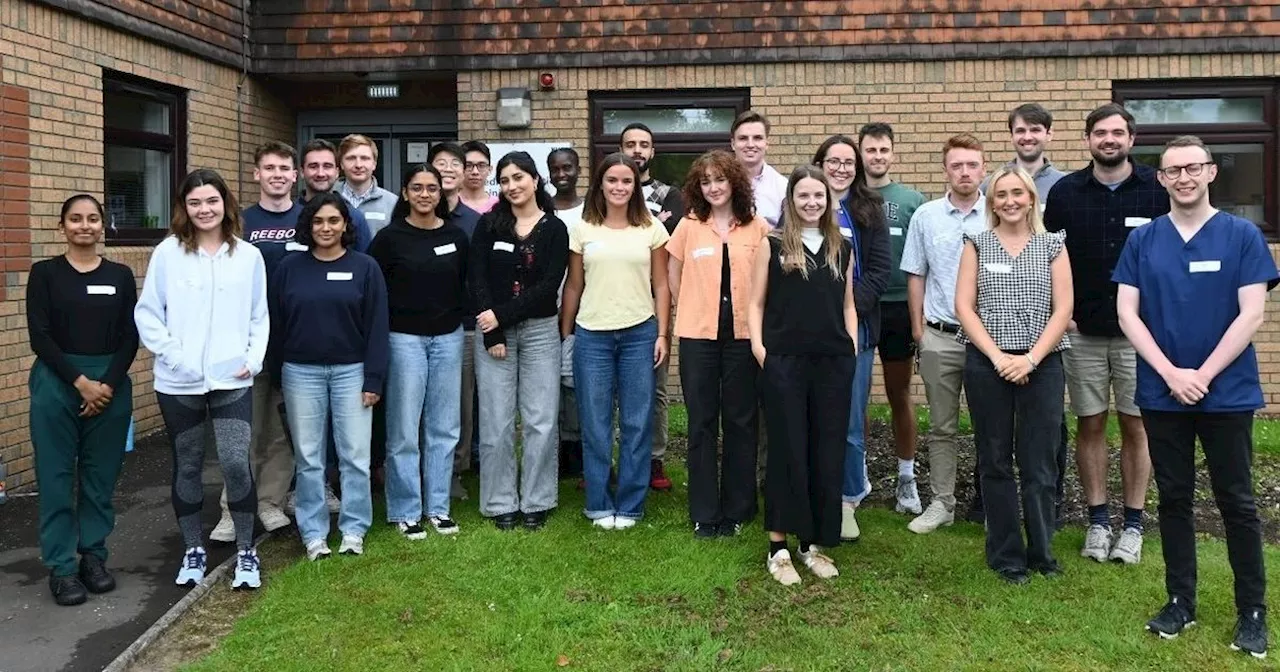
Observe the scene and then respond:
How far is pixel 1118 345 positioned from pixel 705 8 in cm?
503

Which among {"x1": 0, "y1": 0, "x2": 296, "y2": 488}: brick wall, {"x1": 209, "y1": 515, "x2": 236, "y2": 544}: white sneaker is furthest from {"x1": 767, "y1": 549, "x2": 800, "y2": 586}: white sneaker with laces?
{"x1": 0, "y1": 0, "x2": 296, "y2": 488}: brick wall

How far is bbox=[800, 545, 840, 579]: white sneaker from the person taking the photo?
4.80m

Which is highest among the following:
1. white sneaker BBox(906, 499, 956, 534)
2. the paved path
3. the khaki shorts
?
the khaki shorts

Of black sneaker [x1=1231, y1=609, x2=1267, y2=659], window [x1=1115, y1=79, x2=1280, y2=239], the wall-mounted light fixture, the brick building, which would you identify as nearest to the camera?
black sneaker [x1=1231, y1=609, x2=1267, y2=659]

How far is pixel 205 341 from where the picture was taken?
4.70m

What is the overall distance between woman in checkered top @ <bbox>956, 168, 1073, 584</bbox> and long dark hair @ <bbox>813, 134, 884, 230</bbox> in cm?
55

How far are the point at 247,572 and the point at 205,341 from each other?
111 centimetres

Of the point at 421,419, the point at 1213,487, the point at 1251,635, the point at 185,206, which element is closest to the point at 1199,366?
the point at 1213,487

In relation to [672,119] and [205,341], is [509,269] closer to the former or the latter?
[205,341]

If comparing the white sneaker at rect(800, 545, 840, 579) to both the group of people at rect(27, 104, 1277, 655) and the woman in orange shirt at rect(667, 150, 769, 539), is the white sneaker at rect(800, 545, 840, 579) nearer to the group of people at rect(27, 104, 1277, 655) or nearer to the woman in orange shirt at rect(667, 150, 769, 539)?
the group of people at rect(27, 104, 1277, 655)

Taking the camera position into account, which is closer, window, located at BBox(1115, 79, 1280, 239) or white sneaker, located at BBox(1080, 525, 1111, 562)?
white sneaker, located at BBox(1080, 525, 1111, 562)

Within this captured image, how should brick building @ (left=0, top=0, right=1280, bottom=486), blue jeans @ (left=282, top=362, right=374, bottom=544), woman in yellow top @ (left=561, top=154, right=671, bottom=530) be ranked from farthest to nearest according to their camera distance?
brick building @ (left=0, top=0, right=1280, bottom=486) < woman in yellow top @ (left=561, top=154, right=671, bottom=530) < blue jeans @ (left=282, top=362, right=374, bottom=544)

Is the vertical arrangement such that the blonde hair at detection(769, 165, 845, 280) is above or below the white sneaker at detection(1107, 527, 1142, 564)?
above

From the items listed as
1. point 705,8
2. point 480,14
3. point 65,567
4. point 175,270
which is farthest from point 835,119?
point 65,567
